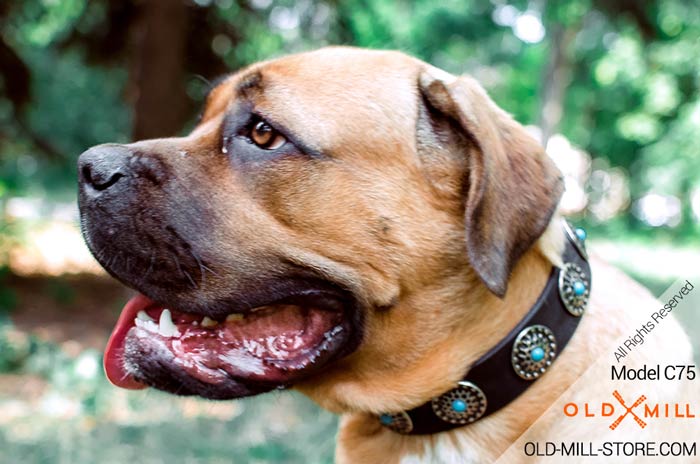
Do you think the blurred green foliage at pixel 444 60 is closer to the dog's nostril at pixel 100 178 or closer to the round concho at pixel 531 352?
the dog's nostril at pixel 100 178

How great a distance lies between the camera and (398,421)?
261 cm

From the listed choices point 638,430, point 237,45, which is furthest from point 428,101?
point 237,45

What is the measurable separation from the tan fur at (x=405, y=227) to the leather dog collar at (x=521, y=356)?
1.6 inches

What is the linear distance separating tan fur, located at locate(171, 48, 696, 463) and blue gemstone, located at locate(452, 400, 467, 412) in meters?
0.06

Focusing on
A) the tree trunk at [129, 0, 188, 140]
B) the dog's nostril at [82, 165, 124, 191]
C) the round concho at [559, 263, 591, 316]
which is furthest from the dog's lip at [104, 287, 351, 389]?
the tree trunk at [129, 0, 188, 140]

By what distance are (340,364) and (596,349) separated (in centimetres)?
85

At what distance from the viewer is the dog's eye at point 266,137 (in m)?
2.55

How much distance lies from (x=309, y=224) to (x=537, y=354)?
0.82 metres

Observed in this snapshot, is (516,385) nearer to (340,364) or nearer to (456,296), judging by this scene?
(456,296)

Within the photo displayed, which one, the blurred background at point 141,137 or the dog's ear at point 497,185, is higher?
the dog's ear at point 497,185

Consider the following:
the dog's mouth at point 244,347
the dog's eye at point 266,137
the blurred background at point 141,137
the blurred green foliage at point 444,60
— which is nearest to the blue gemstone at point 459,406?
the dog's mouth at point 244,347

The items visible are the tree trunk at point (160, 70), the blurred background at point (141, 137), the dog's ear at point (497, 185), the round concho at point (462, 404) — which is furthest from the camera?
the tree trunk at point (160, 70)

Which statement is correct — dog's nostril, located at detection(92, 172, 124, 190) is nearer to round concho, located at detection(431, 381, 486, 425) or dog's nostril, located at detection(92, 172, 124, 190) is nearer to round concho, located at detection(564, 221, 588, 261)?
round concho, located at detection(431, 381, 486, 425)

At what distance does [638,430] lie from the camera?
240 centimetres
